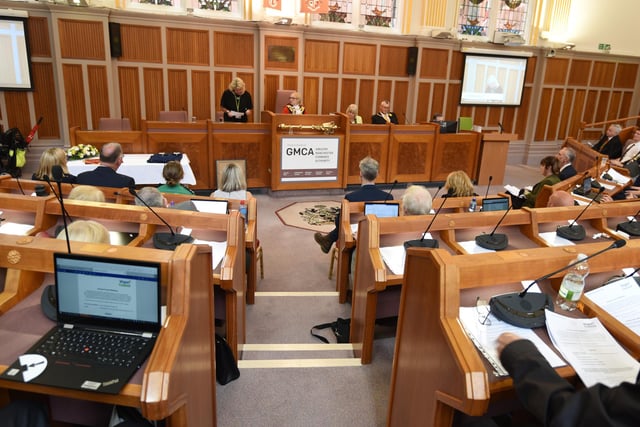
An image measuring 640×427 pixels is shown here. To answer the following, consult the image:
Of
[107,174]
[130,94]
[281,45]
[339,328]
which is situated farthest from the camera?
[281,45]

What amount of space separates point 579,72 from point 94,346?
12051mm

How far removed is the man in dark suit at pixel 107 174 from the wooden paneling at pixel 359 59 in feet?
19.9

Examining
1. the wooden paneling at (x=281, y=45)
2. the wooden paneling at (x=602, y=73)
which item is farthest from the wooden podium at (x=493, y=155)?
the wooden paneling at (x=602, y=73)

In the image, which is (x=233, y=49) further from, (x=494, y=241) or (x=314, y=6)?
(x=494, y=241)

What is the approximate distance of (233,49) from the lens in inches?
328

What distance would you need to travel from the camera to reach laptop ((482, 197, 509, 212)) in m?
3.48

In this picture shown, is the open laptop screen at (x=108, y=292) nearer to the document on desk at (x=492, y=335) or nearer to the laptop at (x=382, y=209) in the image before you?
the document on desk at (x=492, y=335)

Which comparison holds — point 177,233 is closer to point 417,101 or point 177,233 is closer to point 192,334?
point 192,334

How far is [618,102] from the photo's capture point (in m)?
11.3

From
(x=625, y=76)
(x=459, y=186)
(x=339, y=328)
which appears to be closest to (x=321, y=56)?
(x=459, y=186)

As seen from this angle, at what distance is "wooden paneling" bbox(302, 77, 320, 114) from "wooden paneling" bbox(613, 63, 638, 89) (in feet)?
24.9

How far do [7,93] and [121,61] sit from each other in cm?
185

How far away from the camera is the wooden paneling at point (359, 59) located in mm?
9000

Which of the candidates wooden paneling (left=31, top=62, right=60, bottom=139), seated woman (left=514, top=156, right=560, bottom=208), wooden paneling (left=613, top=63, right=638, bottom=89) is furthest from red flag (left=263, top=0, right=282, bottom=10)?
wooden paneling (left=613, top=63, right=638, bottom=89)
